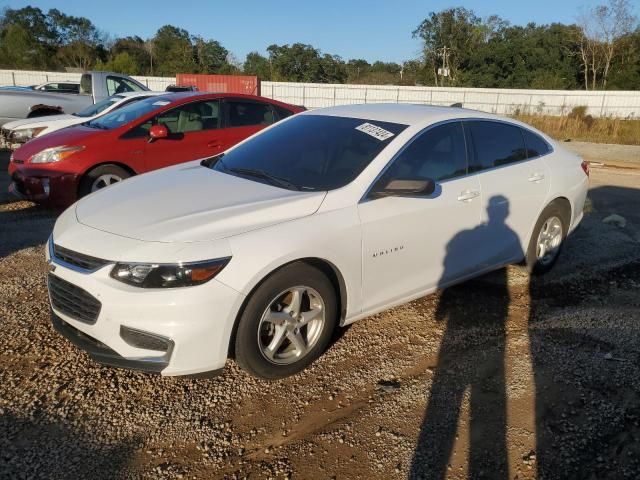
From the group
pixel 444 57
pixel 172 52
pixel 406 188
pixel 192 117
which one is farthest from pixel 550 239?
pixel 172 52

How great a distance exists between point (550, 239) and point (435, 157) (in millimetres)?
1921

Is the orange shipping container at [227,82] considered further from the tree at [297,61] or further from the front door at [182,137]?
the tree at [297,61]

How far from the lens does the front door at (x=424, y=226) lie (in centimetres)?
338

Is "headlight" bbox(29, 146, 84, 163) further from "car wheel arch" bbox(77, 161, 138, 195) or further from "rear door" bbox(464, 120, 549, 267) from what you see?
"rear door" bbox(464, 120, 549, 267)

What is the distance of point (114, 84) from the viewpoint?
44.7 feet

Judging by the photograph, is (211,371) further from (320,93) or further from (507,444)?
(320,93)

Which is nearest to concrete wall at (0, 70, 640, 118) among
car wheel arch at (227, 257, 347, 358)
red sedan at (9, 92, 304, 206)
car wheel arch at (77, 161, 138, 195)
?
red sedan at (9, 92, 304, 206)

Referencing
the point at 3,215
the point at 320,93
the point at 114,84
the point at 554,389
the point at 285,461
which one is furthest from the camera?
the point at 320,93

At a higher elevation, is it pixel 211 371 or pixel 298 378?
pixel 211 371

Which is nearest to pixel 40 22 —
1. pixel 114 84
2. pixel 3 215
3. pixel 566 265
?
pixel 114 84

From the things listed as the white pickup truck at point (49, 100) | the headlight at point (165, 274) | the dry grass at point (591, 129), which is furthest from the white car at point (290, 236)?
the dry grass at point (591, 129)

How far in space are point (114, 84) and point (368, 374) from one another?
41.9 feet

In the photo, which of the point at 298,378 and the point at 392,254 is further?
the point at 392,254

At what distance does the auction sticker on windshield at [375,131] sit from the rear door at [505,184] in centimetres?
80
